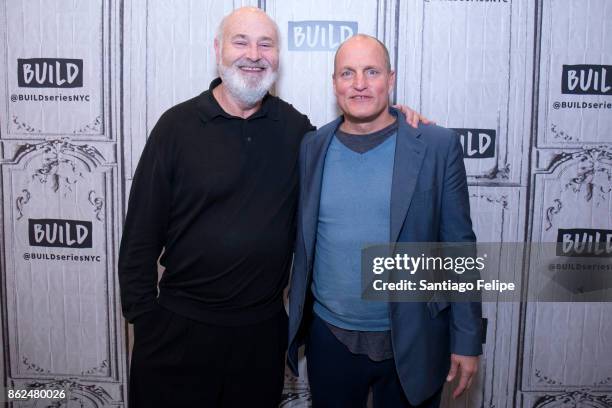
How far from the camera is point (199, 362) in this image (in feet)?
5.12

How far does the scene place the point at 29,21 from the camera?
2045 mm

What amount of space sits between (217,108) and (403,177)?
611mm

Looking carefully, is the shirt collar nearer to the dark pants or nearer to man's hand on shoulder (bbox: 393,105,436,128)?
man's hand on shoulder (bbox: 393,105,436,128)

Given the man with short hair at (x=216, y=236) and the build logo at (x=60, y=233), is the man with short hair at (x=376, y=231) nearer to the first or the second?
the man with short hair at (x=216, y=236)

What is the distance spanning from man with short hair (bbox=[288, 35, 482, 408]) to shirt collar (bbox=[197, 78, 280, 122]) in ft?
0.64

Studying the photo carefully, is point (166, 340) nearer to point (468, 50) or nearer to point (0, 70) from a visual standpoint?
point (0, 70)

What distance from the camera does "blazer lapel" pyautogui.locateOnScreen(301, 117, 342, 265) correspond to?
1.46 meters

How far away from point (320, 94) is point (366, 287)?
908mm

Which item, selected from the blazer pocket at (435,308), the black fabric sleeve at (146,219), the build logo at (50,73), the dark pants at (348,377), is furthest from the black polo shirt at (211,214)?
the build logo at (50,73)

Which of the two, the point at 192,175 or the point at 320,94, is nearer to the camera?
the point at 192,175

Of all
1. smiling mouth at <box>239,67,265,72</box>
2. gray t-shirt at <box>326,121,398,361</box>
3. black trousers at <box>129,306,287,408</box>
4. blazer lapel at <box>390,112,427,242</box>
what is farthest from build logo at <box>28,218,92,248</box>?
blazer lapel at <box>390,112,427,242</box>

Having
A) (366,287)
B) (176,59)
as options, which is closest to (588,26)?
(366,287)

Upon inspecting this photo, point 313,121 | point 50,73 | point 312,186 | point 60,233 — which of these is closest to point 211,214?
point 312,186

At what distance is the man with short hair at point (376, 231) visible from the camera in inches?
55.1
